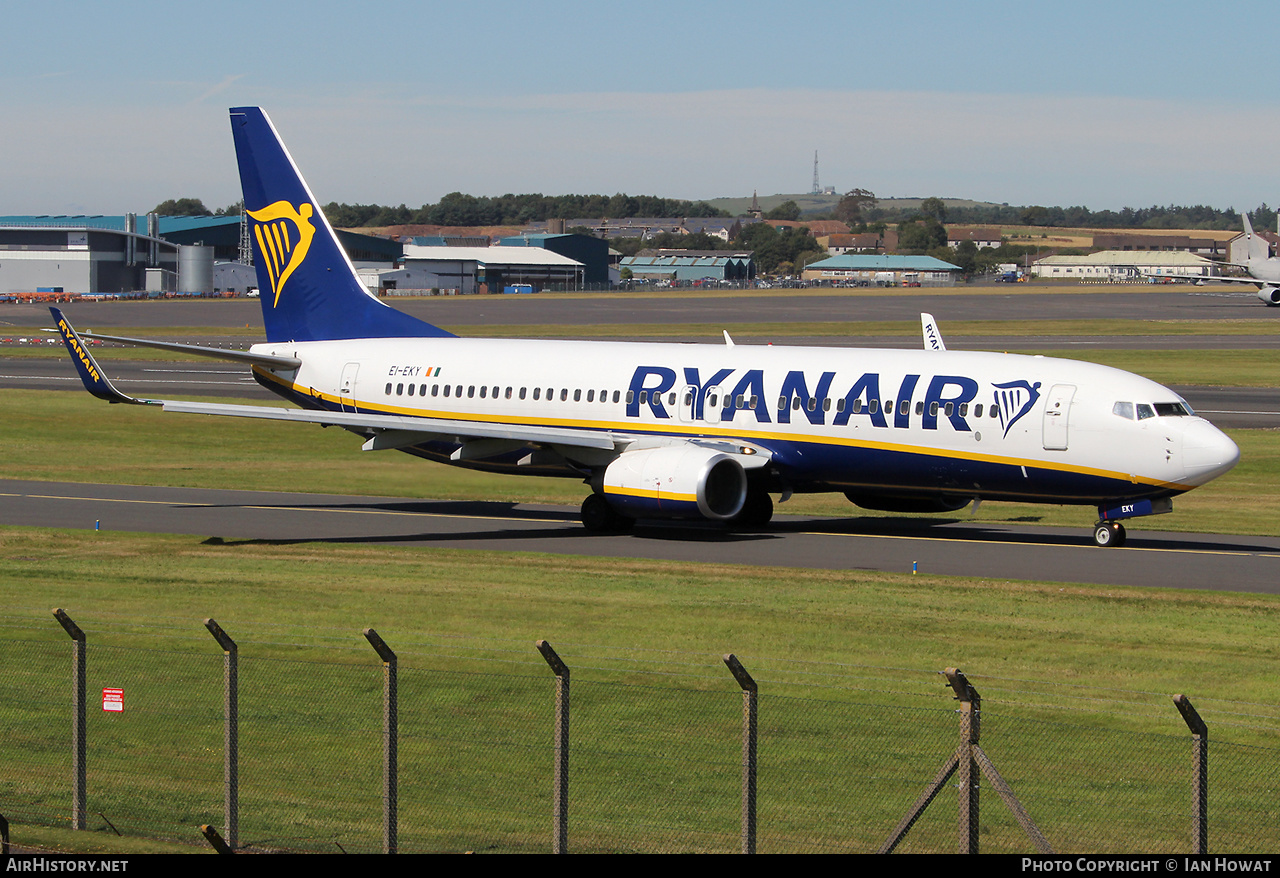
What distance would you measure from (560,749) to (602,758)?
14.1 feet

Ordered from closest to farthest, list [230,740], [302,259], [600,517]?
[230,740]
[600,517]
[302,259]

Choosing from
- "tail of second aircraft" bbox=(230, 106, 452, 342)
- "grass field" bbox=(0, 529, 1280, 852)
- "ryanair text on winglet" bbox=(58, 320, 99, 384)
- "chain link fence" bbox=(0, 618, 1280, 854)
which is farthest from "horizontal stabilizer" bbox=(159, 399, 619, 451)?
"chain link fence" bbox=(0, 618, 1280, 854)

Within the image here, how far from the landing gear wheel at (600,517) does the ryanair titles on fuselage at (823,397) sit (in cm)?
237

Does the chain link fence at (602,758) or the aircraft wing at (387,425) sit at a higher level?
the aircraft wing at (387,425)

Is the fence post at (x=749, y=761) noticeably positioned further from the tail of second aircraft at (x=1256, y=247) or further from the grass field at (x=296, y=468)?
the tail of second aircraft at (x=1256, y=247)

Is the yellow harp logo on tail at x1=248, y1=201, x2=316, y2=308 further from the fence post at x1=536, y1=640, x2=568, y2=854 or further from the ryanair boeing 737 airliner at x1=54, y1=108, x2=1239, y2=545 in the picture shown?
the fence post at x1=536, y1=640, x2=568, y2=854

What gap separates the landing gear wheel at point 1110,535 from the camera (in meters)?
33.8

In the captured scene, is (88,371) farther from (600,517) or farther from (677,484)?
(677,484)

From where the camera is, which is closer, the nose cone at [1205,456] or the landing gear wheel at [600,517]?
the nose cone at [1205,456]

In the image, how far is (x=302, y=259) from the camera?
43.7m

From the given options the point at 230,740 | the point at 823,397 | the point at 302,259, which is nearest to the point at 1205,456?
the point at 823,397

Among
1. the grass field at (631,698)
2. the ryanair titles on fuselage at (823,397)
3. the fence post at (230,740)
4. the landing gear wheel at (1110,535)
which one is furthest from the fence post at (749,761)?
the landing gear wheel at (1110,535)

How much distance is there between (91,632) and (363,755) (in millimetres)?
8249

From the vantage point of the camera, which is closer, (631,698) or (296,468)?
(631,698)
